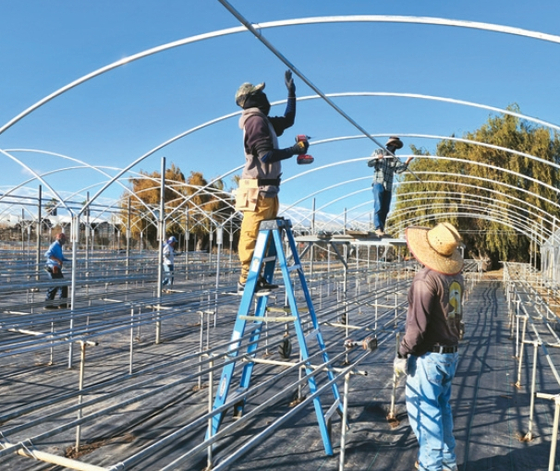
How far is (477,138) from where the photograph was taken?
25906 mm

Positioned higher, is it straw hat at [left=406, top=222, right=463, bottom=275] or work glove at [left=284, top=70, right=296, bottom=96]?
work glove at [left=284, top=70, right=296, bottom=96]

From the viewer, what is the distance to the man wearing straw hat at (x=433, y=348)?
328 centimetres

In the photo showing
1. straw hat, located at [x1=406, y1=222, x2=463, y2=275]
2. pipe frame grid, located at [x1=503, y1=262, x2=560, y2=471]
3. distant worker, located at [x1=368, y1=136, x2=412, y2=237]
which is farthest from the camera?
distant worker, located at [x1=368, y1=136, x2=412, y2=237]

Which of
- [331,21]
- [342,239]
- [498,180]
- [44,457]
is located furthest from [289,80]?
[498,180]

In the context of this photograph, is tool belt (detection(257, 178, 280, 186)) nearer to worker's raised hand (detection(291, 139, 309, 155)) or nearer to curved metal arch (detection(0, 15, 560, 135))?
worker's raised hand (detection(291, 139, 309, 155))

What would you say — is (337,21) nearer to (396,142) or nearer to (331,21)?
(331,21)

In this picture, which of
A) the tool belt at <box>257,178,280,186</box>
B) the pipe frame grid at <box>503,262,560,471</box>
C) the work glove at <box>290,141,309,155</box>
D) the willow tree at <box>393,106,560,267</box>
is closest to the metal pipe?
the tool belt at <box>257,178,280,186</box>

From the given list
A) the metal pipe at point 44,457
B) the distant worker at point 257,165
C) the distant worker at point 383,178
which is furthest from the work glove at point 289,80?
the metal pipe at point 44,457

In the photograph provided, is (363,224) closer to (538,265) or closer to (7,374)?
(538,265)

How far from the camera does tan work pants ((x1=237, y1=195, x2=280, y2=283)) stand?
3.87 metres

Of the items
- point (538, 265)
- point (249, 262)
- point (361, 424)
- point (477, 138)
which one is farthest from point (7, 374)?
point (538, 265)

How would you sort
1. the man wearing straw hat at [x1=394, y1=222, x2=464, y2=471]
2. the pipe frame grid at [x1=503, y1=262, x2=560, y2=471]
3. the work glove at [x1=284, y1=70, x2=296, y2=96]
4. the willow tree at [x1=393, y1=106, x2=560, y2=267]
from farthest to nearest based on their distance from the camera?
1. the willow tree at [x1=393, y1=106, x2=560, y2=267]
2. the work glove at [x1=284, y1=70, x2=296, y2=96]
3. the man wearing straw hat at [x1=394, y1=222, x2=464, y2=471]
4. the pipe frame grid at [x1=503, y1=262, x2=560, y2=471]

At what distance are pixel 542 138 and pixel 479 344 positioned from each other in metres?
19.8

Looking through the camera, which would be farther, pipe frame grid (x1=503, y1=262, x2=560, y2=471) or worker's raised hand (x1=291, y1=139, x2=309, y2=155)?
worker's raised hand (x1=291, y1=139, x2=309, y2=155)
